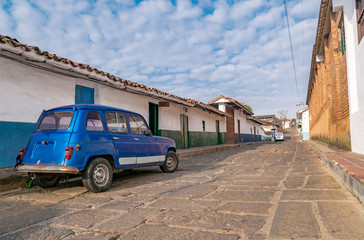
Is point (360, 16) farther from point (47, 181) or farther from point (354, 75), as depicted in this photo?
point (47, 181)

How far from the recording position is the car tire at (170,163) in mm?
6959

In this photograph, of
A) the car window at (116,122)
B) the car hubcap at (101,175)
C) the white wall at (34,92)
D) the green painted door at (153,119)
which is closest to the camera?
the car hubcap at (101,175)

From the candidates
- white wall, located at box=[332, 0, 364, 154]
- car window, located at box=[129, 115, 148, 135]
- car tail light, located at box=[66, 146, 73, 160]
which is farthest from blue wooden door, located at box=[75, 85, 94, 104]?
white wall, located at box=[332, 0, 364, 154]

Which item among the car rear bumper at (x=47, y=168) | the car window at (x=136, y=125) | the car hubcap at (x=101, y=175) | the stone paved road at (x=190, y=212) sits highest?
the car window at (x=136, y=125)

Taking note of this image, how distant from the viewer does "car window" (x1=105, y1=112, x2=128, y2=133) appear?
5.22 meters

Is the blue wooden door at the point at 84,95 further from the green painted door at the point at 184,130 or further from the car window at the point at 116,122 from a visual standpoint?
the green painted door at the point at 184,130

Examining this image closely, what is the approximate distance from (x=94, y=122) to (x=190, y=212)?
276cm

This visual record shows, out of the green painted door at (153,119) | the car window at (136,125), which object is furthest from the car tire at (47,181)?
the green painted door at (153,119)

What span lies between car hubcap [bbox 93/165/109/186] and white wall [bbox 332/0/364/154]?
248 inches

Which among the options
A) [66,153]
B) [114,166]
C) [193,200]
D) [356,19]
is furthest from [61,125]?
[356,19]

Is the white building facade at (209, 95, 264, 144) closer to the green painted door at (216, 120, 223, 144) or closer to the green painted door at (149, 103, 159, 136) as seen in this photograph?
the green painted door at (216, 120, 223, 144)

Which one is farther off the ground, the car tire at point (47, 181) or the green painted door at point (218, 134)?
the green painted door at point (218, 134)

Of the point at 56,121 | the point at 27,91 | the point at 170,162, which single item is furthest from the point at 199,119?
the point at 56,121

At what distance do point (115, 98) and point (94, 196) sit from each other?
6137 millimetres
